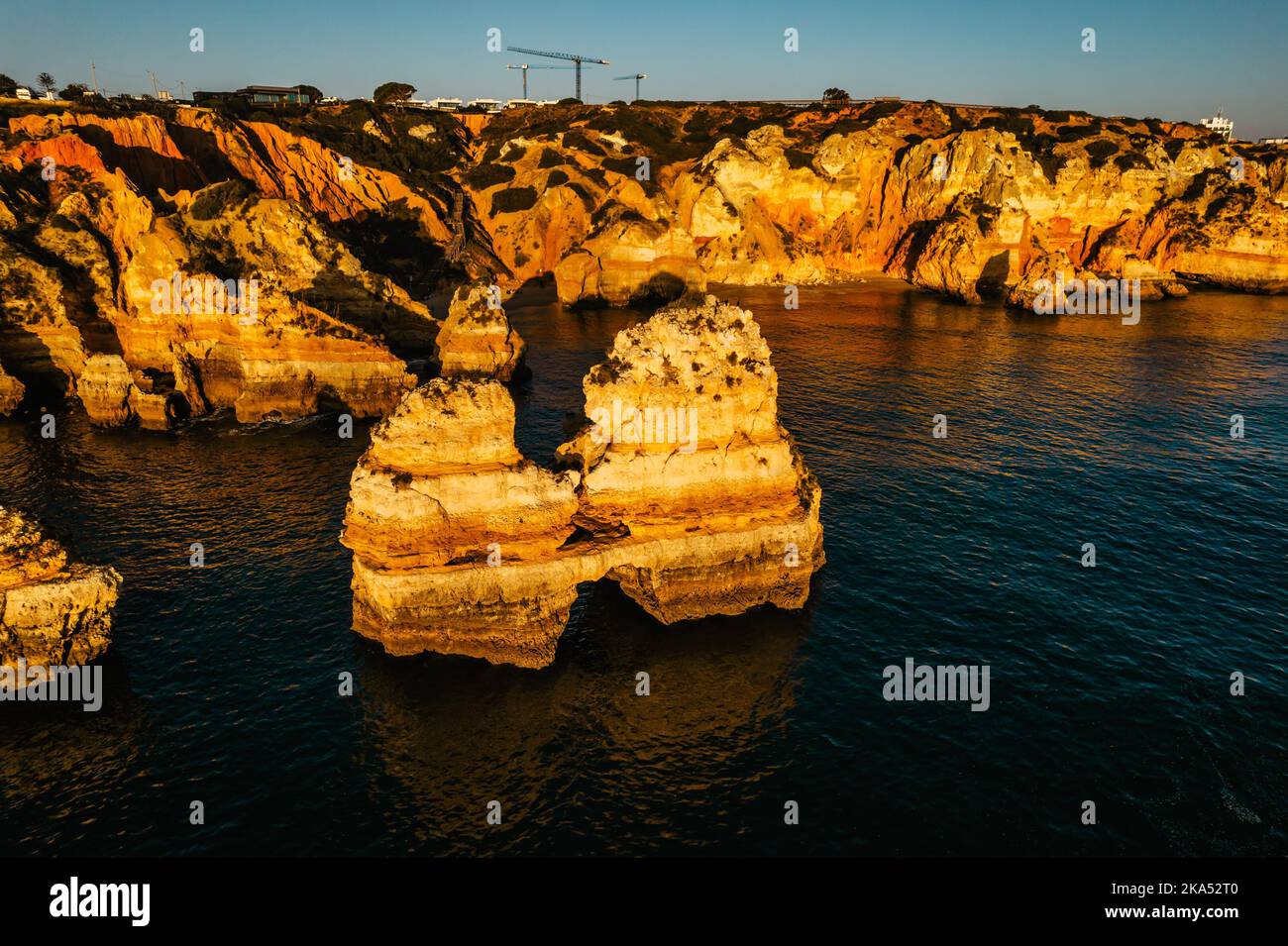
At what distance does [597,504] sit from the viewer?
34250 millimetres

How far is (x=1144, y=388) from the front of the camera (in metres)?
72.7

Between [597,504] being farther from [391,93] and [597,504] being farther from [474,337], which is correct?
[391,93]

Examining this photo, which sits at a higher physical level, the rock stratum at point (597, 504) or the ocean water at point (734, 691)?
the rock stratum at point (597, 504)

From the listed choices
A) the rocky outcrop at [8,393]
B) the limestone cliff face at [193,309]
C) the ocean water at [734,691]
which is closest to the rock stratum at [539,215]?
the limestone cliff face at [193,309]

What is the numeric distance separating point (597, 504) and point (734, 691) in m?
9.55

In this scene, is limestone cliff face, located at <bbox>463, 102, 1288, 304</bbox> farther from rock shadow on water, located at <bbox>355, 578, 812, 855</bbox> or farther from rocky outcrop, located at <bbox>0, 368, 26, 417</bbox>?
rock shadow on water, located at <bbox>355, 578, 812, 855</bbox>

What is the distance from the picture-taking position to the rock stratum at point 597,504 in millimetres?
31219

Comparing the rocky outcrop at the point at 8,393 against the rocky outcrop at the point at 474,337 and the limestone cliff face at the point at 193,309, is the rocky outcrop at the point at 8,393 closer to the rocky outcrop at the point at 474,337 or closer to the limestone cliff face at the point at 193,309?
the limestone cliff face at the point at 193,309

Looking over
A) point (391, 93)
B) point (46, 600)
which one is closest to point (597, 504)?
point (46, 600)

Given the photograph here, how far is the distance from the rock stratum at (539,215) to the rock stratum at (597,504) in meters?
35.9

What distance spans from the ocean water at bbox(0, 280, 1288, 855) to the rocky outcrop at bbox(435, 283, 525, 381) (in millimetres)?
18323
